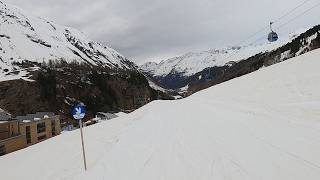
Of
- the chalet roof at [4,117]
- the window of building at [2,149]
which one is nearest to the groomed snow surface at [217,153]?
the window of building at [2,149]

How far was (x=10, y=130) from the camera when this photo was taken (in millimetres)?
71500

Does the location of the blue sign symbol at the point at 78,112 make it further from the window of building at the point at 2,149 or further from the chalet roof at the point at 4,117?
the chalet roof at the point at 4,117

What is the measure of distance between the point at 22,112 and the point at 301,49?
353 feet

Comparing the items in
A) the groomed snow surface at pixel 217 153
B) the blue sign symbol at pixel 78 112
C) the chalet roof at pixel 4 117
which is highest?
the blue sign symbol at pixel 78 112

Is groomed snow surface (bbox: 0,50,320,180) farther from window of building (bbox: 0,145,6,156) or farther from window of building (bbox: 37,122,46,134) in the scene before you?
window of building (bbox: 37,122,46,134)

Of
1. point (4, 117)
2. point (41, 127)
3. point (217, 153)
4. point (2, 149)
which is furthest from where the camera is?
point (41, 127)

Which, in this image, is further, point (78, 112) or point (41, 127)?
point (41, 127)

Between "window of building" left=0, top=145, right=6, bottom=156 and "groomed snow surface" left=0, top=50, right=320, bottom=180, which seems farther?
"window of building" left=0, top=145, right=6, bottom=156

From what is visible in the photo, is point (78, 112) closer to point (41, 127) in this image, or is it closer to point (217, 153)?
point (217, 153)

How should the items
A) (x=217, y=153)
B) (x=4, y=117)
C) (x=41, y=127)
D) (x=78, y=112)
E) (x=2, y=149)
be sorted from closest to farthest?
(x=217, y=153) → (x=78, y=112) → (x=2, y=149) → (x=4, y=117) → (x=41, y=127)

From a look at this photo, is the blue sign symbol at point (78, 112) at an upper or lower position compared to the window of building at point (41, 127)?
upper

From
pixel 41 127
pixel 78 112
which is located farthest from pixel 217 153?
pixel 41 127

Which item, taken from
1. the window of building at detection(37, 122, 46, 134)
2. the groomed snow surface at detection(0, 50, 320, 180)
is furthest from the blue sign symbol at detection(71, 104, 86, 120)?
the window of building at detection(37, 122, 46, 134)

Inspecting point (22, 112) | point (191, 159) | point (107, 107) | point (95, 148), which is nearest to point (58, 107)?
point (22, 112)
